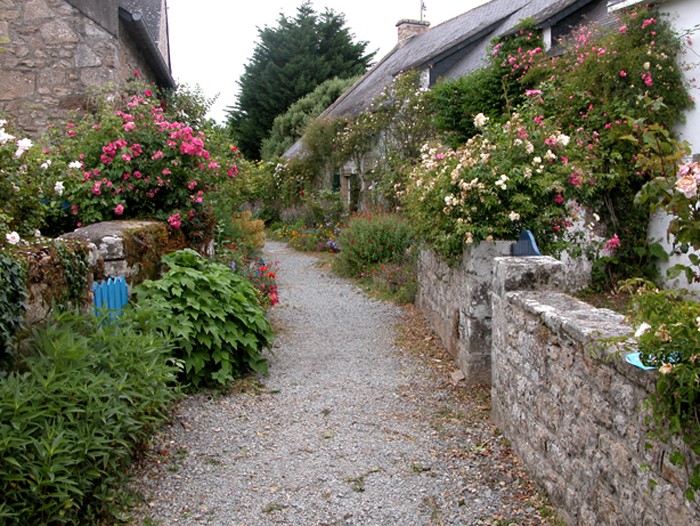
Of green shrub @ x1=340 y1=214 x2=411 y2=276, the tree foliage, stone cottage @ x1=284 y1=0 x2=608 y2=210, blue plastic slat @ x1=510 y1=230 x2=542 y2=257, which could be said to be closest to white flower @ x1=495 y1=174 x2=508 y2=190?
blue plastic slat @ x1=510 y1=230 x2=542 y2=257

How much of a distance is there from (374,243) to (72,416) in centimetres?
813

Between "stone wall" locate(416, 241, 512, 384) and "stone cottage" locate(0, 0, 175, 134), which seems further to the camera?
"stone cottage" locate(0, 0, 175, 134)

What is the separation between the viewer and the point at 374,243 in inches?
420

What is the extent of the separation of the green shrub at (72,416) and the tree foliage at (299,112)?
2403 centimetres

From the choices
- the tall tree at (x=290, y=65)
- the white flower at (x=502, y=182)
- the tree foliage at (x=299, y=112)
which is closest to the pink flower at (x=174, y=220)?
the white flower at (x=502, y=182)

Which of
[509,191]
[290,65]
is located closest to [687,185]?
[509,191]

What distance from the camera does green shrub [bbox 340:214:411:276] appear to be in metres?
10.5

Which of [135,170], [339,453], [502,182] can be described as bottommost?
[339,453]

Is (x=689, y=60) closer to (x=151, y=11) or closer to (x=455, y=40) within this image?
(x=455, y=40)

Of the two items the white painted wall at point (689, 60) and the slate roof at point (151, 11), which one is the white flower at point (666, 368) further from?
the slate roof at point (151, 11)

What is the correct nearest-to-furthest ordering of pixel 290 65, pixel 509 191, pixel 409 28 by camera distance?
1. pixel 509 191
2. pixel 409 28
3. pixel 290 65

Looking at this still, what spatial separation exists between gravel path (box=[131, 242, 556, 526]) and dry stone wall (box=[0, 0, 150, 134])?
4.68m

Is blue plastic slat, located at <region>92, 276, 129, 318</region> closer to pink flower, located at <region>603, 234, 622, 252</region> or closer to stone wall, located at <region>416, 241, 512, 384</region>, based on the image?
stone wall, located at <region>416, 241, 512, 384</region>

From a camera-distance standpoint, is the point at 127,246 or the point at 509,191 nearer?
the point at 127,246
